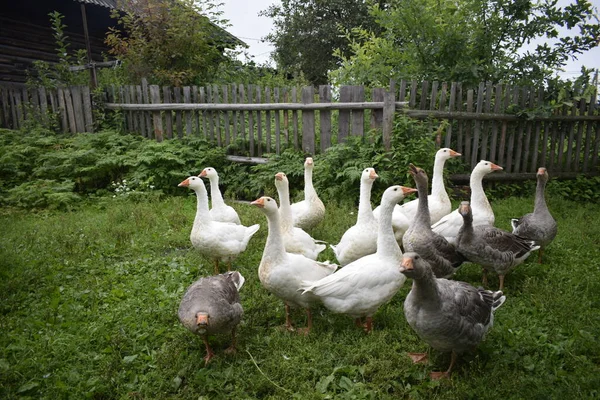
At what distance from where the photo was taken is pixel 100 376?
10.6ft

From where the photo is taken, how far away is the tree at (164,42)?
10.9 meters

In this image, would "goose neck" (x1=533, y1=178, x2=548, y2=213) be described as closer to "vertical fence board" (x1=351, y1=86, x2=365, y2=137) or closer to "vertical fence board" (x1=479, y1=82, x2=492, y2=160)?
"vertical fence board" (x1=479, y1=82, x2=492, y2=160)

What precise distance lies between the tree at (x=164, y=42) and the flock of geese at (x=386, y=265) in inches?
270

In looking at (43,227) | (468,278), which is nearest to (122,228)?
(43,227)

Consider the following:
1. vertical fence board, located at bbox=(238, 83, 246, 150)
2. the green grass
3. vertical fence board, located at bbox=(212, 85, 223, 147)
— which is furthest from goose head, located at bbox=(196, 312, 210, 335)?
vertical fence board, located at bbox=(212, 85, 223, 147)

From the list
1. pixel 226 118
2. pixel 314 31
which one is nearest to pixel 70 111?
pixel 226 118

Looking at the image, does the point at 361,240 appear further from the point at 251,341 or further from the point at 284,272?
the point at 251,341

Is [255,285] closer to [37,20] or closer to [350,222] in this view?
[350,222]

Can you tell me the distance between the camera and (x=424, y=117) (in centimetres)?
793

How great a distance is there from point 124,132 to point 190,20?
11.6 feet

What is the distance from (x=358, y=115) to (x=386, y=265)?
4.76 meters

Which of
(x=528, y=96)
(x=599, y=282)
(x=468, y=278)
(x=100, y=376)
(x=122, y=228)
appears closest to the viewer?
(x=100, y=376)

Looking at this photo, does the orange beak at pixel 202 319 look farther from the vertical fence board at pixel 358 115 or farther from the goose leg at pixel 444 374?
the vertical fence board at pixel 358 115

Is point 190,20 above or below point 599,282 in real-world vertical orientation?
above
